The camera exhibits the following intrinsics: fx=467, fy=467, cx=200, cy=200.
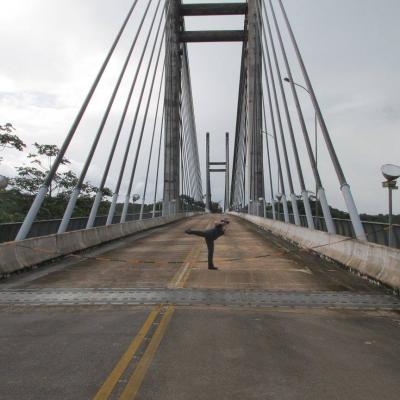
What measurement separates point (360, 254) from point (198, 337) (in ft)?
23.2

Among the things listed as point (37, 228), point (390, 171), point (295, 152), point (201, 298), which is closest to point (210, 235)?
point (201, 298)

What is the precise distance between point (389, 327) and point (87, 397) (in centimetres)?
439

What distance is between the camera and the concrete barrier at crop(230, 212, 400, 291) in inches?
370

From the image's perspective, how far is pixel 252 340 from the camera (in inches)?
225

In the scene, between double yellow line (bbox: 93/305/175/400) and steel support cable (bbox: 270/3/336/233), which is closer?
double yellow line (bbox: 93/305/175/400)

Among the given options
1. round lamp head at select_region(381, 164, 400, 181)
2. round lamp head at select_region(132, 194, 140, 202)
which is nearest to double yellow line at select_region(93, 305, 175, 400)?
round lamp head at select_region(381, 164, 400, 181)

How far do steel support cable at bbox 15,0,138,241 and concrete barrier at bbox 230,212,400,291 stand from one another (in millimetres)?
8743

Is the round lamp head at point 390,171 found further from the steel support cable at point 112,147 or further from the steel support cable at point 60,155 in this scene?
the steel support cable at point 112,147

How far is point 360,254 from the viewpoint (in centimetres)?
1164

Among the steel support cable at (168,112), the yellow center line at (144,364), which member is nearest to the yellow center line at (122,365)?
the yellow center line at (144,364)

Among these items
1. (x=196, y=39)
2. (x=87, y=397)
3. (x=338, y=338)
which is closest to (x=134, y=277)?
(x=338, y=338)

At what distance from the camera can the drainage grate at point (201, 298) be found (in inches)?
311

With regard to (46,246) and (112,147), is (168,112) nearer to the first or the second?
(112,147)

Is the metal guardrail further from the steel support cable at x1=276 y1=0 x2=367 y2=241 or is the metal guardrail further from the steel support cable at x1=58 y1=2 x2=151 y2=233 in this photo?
the steel support cable at x1=276 y1=0 x2=367 y2=241
